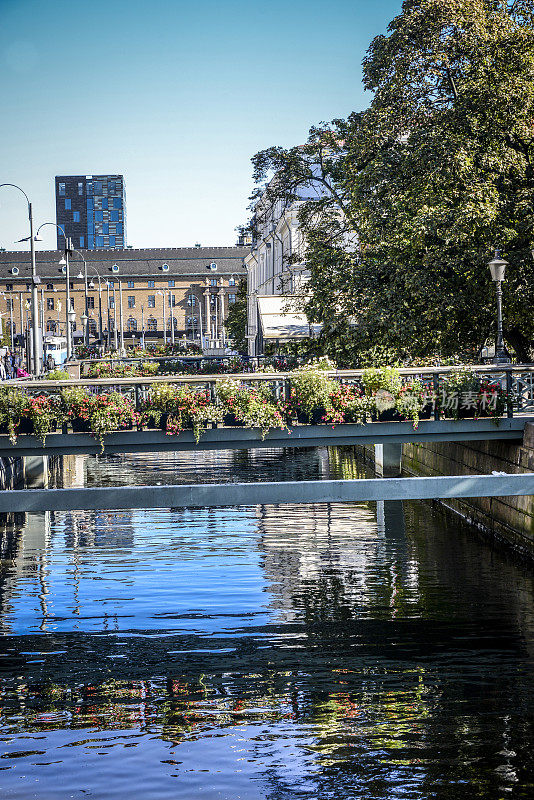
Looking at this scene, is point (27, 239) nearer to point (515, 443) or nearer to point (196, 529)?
point (196, 529)

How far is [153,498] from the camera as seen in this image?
12.0 meters

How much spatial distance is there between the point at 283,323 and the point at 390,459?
1200 cm

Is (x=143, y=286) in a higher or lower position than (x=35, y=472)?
higher

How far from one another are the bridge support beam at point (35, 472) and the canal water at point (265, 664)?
6989 millimetres

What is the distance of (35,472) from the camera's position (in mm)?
28906

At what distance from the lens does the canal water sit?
8.95 metres

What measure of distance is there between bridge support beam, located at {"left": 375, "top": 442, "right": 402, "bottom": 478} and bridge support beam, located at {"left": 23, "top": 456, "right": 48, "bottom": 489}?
403 inches

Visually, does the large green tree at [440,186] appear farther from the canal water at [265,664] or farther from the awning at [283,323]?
the awning at [283,323]

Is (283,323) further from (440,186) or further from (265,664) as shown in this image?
(265,664)

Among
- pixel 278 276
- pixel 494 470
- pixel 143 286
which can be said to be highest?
pixel 143 286

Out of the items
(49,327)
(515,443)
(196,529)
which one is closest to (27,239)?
(196,529)

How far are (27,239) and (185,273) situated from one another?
126 metres

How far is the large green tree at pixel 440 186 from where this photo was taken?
23781 mm

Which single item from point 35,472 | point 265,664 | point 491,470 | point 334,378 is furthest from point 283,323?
point 265,664
